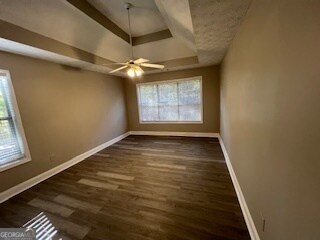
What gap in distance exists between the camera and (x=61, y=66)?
341 centimetres

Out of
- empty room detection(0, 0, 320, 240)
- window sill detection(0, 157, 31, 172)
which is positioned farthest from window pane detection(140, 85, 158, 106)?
window sill detection(0, 157, 31, 172)

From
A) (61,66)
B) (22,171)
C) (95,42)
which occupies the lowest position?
(22,171)

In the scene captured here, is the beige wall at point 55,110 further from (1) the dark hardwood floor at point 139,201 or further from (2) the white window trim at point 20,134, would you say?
(1) the dark hardwood floor at point 139,201

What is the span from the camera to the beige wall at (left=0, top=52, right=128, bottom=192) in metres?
2.70

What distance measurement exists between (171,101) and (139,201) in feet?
12.4

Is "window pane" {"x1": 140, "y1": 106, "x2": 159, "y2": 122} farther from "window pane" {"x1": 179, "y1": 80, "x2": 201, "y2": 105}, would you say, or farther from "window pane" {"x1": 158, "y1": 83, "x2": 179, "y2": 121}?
"window pane" {"x1": 179, "y1": 80, "x2": 201, "y2": 105}

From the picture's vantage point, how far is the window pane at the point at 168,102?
5.35 metres

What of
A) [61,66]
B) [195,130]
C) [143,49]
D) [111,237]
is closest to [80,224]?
[111,237]

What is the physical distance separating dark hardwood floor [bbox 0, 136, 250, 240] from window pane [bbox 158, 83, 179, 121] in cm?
211

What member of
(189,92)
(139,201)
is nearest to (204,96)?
(189,92)

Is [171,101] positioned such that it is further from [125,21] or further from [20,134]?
[20,134]

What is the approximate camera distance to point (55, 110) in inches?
130

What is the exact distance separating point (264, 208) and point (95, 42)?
371 centimetres

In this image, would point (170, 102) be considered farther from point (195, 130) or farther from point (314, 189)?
point (314, 189)
